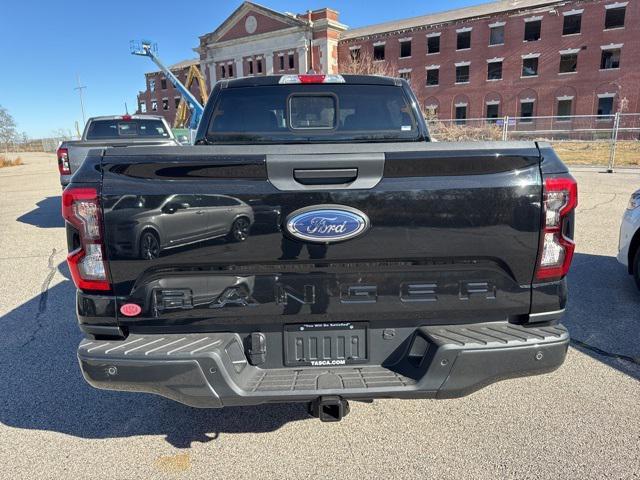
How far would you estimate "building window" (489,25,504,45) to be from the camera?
44562 mm

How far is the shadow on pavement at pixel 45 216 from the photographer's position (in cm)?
1012

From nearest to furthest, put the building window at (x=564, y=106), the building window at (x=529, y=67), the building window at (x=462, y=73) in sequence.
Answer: the building window at (x=564, y=106) < the building window at (x=529, y=67) < the building window at (x=462, y=73)

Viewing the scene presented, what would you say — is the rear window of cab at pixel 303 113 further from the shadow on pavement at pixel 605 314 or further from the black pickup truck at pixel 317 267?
the shadow on pavement at pixel 605 314

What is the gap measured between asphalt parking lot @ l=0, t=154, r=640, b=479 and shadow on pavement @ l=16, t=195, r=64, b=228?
6.97 m

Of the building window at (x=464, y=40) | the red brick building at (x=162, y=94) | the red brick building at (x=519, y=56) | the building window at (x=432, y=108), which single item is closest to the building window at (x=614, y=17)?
the red brick building at (x=519, y=56)

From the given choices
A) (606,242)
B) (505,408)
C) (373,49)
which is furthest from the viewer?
(373,49)

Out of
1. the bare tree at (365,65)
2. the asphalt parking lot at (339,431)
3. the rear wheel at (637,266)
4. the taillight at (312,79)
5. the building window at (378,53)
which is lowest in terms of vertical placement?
the asphalt parking lot at (339,431)

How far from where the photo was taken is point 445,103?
159 feet

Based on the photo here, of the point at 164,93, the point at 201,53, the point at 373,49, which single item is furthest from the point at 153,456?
the point at 164,93

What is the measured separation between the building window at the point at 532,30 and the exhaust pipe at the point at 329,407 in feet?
162

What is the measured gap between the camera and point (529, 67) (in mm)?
43906

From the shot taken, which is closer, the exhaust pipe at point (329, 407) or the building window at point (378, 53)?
the exhaust pipe at point (329, 407)

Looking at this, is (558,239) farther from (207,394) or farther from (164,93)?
(164,93)

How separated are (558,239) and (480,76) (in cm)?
4910
